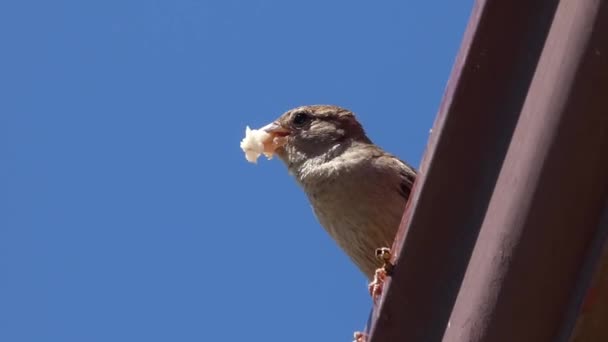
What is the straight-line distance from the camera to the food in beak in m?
5.99

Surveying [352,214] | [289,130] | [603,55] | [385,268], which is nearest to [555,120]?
[603,55]

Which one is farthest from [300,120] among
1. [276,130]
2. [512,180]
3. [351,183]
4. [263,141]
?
[512,180]

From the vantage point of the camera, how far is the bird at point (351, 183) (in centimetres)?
511

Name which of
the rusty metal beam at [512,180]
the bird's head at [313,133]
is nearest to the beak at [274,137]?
the bird's head at [313,133]

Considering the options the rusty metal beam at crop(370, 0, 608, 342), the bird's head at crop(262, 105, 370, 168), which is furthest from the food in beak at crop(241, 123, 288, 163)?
the rusty metal beam at crop(370, 0, 608, 342)

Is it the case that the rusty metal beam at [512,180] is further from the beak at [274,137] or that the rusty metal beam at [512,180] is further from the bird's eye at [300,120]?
the bird's eye at [300,120]

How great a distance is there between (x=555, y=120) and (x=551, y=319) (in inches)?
15.7

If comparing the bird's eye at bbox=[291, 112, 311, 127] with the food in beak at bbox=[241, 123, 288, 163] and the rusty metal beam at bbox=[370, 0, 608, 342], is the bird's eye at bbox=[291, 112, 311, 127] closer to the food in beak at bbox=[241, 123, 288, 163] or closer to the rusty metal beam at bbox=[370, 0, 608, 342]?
the food in beak at bbox=[241, 123, 288, 163]

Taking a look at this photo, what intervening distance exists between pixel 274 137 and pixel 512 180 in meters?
3.91

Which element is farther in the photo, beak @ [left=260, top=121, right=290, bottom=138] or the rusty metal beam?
beak @ [left=260, top=121, right=290, bottom=138]

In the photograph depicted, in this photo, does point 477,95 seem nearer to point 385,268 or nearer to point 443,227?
point 443,227

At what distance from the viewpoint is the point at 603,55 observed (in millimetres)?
2141

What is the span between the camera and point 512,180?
2.23 metres

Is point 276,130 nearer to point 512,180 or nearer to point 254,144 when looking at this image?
point 254,144
